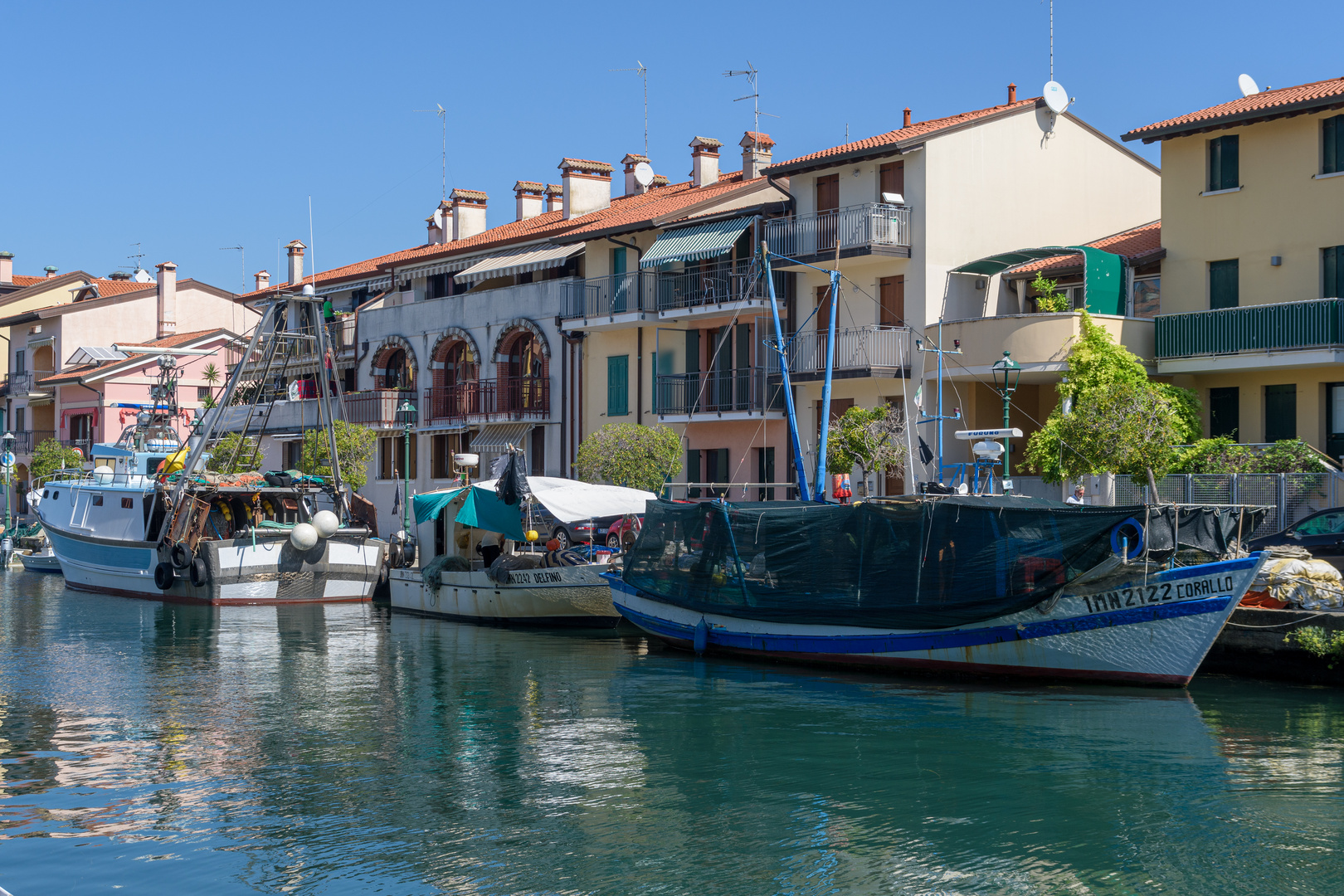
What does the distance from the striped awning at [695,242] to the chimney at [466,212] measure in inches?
698

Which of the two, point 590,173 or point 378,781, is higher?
point 590,173

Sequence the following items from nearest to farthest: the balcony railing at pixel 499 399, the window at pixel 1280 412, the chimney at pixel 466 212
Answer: the window at pixel 1280 412
the balcony railing at pixel 499 399
the chimney at pixel 466 212

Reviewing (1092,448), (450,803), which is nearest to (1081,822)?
(450,803)

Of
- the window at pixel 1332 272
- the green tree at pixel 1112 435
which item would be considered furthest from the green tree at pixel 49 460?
the window at pixel 1332 272

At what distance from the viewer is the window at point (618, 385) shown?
44.8 metres

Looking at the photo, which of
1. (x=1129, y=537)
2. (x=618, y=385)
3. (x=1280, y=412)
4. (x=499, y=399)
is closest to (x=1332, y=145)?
(x=1280, y=412)

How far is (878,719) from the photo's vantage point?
20.0 meters

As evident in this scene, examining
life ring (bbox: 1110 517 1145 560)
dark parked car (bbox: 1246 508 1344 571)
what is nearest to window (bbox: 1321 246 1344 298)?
dark parked car (bbox: 1246 508 1344 571)

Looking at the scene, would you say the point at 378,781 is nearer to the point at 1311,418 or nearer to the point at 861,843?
the point at 861,843

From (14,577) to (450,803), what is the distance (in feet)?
137

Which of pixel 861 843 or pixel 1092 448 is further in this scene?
pixel 1092 448

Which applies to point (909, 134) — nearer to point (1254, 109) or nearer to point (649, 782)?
point (1254, 109)

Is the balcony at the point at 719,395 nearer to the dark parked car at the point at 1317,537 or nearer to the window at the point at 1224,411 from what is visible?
the window at the point at 1224,411

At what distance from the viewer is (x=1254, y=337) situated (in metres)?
32.1
